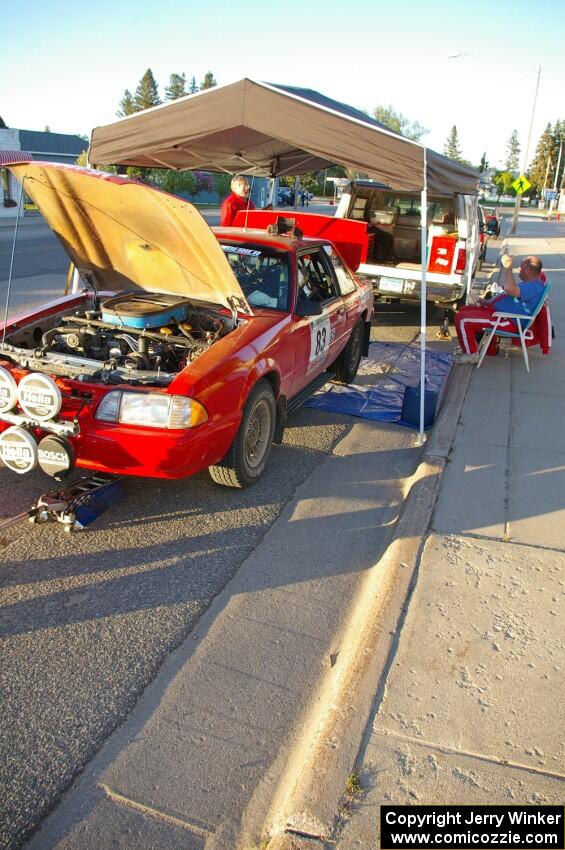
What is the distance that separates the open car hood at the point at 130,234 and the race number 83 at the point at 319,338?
908mm

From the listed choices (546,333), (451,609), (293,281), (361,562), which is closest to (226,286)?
(293,281)

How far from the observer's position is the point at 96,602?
357cm

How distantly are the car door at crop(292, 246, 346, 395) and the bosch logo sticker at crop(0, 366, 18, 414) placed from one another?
83.8 inches

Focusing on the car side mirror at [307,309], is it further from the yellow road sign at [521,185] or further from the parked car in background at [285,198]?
the parked car in background at [285,198]

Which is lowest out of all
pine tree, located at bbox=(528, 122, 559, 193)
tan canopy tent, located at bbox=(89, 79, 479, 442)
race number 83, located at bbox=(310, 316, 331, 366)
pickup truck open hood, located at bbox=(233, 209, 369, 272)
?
race number 83, located at bbox=(310, 316, 331, 366)

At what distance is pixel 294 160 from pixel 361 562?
8138 millimetres

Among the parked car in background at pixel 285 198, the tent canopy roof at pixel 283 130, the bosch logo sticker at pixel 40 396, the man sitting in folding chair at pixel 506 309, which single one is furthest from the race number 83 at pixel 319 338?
the parked car in background at pixel 285 198

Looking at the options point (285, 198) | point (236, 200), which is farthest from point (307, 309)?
point (285, 198)

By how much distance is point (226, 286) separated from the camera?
5.01 m

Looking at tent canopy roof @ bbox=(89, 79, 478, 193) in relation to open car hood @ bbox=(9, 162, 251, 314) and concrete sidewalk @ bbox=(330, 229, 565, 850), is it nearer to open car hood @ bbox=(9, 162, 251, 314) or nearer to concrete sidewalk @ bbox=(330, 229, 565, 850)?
open car hood @ bbox=(9, 162, 251, 314)

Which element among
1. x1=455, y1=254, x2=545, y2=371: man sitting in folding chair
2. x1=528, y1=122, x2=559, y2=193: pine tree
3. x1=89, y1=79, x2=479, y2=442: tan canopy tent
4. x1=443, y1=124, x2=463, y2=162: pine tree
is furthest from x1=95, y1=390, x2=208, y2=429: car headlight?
x1=443, y1=124, x2=463, y2=162: pine tree

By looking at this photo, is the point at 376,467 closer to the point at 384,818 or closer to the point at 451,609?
the point at 451,609

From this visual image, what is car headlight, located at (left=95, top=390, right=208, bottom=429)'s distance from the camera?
4.02 m

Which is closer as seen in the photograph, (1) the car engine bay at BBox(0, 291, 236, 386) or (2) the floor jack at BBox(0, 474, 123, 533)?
(2) the floor jack at BBox(0, 474, 123, 533)
